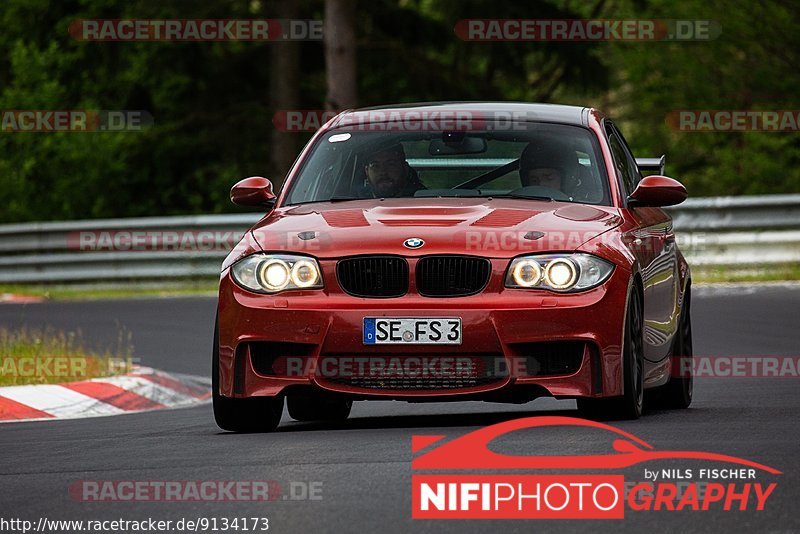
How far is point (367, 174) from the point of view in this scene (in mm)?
10359

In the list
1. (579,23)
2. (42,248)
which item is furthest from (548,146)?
(579,23)

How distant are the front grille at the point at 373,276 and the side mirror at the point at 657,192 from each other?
1.71m

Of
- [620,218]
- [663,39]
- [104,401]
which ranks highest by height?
[663,39]

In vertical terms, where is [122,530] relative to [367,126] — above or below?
below

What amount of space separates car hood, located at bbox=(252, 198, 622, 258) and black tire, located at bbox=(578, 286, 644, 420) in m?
0.43

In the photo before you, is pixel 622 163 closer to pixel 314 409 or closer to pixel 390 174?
pixel 390 174

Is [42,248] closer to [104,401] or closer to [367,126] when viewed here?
[104,401]

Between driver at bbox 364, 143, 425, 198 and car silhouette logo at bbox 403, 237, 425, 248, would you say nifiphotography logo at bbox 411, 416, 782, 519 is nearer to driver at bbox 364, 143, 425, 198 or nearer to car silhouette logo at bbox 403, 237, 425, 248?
car silhouette logo at bbox 403, 237, 425, 248

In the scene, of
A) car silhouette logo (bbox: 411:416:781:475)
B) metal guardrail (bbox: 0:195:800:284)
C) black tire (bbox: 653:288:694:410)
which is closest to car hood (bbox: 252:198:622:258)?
car silhouette logo (bbox: 411:416:781:475)

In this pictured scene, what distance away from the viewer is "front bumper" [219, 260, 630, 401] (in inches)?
350

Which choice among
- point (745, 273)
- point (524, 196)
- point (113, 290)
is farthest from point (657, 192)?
point (113, 290)

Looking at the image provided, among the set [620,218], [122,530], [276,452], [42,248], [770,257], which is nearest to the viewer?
[122,530]

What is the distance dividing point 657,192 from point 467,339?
1770mm

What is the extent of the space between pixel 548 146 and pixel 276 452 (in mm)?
2758
